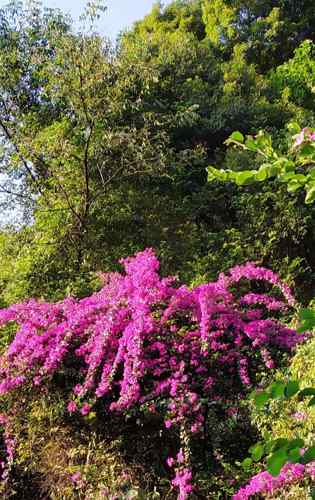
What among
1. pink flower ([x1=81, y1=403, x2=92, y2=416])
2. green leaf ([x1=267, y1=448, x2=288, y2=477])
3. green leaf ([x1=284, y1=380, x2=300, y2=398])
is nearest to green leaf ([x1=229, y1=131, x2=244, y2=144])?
green leaf ([x1=284, y1=380, x2=300, y2=398])

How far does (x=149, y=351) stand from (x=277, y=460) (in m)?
2.94

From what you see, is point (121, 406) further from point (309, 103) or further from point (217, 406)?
point (309, 103)

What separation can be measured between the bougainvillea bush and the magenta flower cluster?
61 cm

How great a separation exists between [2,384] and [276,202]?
3.79 m

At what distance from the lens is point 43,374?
3.80 m

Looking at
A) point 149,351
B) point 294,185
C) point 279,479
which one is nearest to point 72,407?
point 149,351

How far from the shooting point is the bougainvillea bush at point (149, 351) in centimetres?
344

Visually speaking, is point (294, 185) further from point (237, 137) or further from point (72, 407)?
point (72, 407)

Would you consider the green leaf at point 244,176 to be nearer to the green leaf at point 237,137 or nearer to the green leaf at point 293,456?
the green leaf at point 237,137

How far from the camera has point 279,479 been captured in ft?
7.97

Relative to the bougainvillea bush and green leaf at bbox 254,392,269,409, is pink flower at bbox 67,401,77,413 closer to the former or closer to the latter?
the bougainvillea bush

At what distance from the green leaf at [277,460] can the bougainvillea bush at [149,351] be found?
240 centimetres

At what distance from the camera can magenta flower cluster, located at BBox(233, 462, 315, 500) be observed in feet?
7.80

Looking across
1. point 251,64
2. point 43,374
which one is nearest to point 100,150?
point 43,374
